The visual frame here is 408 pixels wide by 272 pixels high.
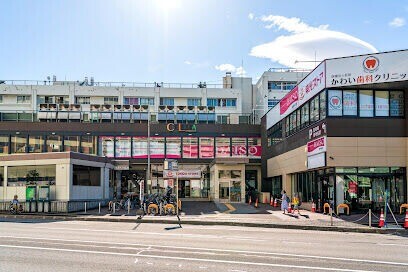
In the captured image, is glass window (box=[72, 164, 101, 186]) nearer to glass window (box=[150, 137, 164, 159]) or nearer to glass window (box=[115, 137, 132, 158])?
glass window (box=[115, 137, 132, 158])

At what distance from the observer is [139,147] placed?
2083 inches

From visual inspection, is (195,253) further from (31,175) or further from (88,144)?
(88,144)

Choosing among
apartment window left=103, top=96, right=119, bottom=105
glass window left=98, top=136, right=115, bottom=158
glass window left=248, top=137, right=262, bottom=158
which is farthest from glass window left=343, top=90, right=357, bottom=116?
apartment window left=103, top=96, right=119, bottom=105

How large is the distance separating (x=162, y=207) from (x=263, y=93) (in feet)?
128

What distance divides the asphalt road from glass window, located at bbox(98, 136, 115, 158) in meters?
32.9

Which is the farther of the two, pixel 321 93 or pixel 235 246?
pixel 321 93

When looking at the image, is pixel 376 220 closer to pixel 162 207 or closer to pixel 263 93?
pixel 162 207

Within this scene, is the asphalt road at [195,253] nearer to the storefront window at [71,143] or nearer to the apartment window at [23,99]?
the storefront window at [71,143]

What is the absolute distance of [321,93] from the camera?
31.2 meters

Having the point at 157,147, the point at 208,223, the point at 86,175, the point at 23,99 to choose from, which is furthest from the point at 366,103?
the point at 23,99

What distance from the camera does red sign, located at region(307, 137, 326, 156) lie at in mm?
30547

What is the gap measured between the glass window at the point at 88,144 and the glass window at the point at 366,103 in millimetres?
30689

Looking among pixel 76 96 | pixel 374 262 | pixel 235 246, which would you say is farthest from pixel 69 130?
pixel 374 262

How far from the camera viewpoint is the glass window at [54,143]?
52125 mm
